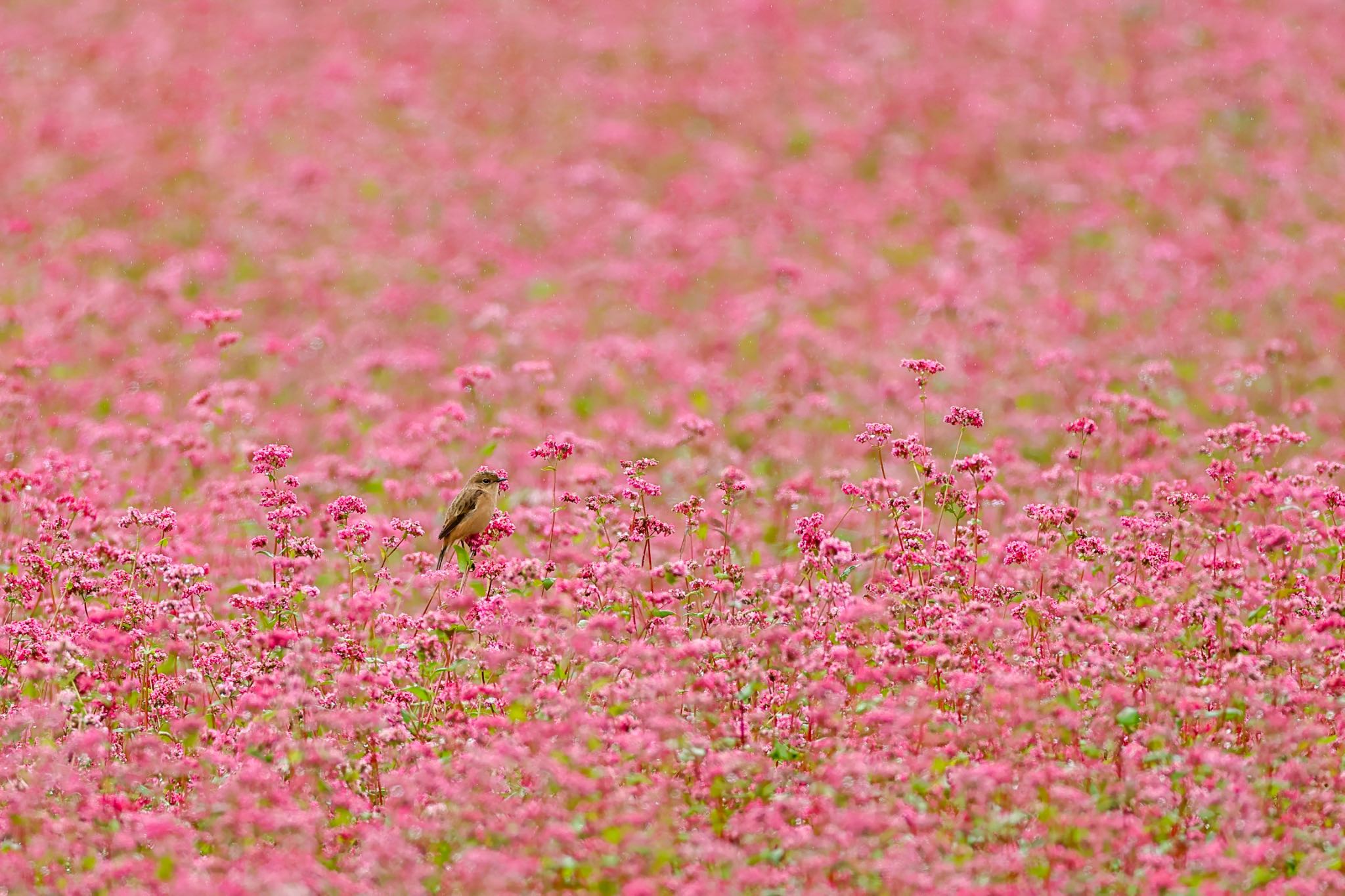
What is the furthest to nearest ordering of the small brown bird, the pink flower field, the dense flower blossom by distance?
the small brown bird
the dense flower blossom
the pink flower field

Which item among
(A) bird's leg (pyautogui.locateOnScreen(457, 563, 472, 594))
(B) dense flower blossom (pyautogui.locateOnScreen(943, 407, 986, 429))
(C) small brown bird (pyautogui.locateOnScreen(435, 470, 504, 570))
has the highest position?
(B) dense flower blossom (pyautogui.locateOnScreen(943, 407, 986, 429))

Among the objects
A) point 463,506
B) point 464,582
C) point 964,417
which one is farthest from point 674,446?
point 964,417

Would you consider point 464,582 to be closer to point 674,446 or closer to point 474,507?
point 474,507

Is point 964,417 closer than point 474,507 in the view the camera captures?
Yes

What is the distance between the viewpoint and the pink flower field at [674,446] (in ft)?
22.4

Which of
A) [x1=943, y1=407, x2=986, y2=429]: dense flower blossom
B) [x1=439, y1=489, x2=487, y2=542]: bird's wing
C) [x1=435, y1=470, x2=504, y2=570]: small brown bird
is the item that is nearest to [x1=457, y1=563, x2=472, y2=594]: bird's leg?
[x1=435, y1=470, x2=504, y2=570]: small brown bird

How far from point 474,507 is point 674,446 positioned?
2.63 metres

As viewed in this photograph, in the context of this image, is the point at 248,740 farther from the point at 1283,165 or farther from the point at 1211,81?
the point at 1211,81

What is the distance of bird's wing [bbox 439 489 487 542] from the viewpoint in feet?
31.2

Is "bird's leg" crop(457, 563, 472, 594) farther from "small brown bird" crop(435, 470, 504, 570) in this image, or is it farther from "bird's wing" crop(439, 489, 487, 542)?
"bird's wing" crop(439, 489, 487, 542)

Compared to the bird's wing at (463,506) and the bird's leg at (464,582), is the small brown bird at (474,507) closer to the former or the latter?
the bird's wing at (463,506)

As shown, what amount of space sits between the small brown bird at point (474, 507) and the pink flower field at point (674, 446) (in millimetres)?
150

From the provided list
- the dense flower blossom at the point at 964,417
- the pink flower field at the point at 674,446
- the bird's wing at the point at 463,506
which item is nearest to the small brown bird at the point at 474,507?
the bird's wing at the point at 463,506

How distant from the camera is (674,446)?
11789mm
